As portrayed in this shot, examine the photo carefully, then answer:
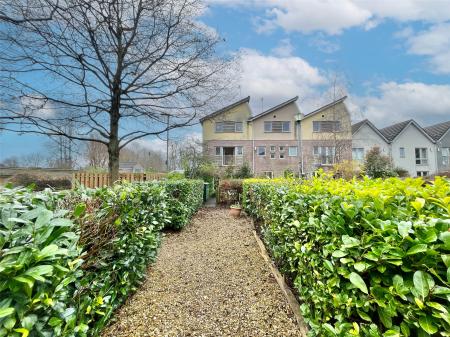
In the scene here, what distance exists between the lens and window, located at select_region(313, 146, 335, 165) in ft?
79.6

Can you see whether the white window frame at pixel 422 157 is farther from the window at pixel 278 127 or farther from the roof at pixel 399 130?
the window at pixel 278 127

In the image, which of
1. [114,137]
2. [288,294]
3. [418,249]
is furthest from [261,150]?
[418,249]

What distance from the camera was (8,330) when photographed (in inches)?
41.9

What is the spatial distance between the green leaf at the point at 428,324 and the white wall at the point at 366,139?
27.5m

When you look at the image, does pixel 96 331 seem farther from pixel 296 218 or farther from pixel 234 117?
pixel 234 117

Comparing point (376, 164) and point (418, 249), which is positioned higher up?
point (376, 164)

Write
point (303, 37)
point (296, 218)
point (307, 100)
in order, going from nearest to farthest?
point (296, 218)
point (303, 37)
point (307, 100)

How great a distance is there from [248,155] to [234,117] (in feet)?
12.9

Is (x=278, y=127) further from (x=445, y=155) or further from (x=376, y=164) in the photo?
(x=445, y=155)

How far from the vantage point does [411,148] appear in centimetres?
2694

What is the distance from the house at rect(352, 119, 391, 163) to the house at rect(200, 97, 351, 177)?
3.27 metres

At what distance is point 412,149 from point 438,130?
5.44 metres

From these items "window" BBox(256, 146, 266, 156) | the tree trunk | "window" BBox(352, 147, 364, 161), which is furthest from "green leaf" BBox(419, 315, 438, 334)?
"window" BBox(352, 147, 364, 161)

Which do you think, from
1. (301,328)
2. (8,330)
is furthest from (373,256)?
(8,330)
